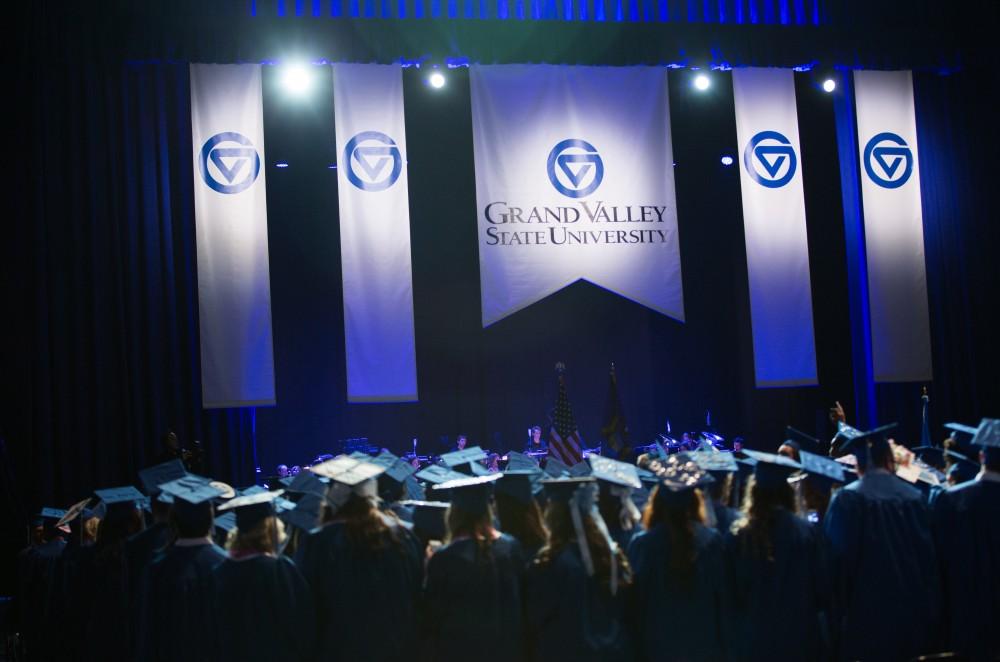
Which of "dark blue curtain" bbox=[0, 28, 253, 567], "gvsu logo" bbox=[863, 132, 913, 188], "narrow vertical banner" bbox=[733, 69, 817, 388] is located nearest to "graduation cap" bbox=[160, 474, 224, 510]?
"dark blue curtain" bbox=[0, 28, 253, 567]

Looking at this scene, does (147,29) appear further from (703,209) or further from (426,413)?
(703,209)

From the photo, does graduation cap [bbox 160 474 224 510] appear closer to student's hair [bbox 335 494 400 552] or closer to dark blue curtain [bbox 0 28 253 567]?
student's hair [bbox 335 494 400 552]

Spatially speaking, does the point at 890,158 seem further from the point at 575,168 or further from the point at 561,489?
the point at 561,489

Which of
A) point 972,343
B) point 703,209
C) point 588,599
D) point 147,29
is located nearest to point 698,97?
point 703,209

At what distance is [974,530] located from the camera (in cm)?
459

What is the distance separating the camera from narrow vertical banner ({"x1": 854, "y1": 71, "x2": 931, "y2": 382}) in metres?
12.1

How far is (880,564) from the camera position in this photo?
437cm

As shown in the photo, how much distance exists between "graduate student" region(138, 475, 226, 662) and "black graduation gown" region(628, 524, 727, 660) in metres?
1.81

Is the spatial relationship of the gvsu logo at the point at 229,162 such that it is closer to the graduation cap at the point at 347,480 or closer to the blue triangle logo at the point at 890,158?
the graduation cap at the point at 347,480

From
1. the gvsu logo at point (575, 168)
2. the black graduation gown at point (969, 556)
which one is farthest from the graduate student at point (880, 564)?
the gvsu logo at point (575, 168)

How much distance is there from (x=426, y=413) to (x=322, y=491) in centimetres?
789

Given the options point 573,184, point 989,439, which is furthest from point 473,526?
point 573,184

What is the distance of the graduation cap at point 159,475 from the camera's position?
14.9 feet

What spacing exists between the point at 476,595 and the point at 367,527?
1.82ft
